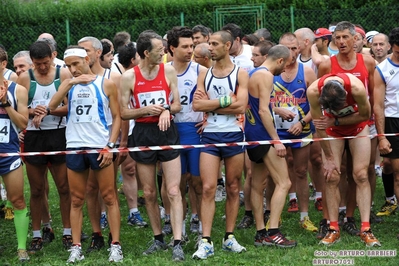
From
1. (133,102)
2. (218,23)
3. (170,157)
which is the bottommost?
(170,157)

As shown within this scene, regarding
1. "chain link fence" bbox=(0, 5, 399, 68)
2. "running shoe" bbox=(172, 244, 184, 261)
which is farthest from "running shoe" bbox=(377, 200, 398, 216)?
"chain link fence" bbox=(0, 5, 399, 68)

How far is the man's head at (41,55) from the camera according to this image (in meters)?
8.64

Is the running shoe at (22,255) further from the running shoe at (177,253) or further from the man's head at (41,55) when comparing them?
the man's head at (41,55)

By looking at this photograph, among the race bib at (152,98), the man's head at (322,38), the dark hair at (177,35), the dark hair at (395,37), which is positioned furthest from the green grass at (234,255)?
the man's head at (322,38)

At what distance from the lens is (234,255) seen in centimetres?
831

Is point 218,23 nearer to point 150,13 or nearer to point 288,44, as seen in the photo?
point 150,13

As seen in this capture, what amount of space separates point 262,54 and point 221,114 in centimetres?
164

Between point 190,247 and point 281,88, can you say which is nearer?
point 190,247

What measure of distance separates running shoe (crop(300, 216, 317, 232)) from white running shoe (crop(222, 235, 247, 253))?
1350mm

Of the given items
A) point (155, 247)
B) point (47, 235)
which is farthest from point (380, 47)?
point (47, 235)

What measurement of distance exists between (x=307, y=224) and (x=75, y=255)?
9.95 feet

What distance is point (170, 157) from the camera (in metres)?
8.38

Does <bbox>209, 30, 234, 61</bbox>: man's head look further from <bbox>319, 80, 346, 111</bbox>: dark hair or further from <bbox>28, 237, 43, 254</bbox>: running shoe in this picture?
<bbox>28, 237, 43, 254</bbox>: running shoe

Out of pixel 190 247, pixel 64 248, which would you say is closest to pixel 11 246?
pixel 64 248
